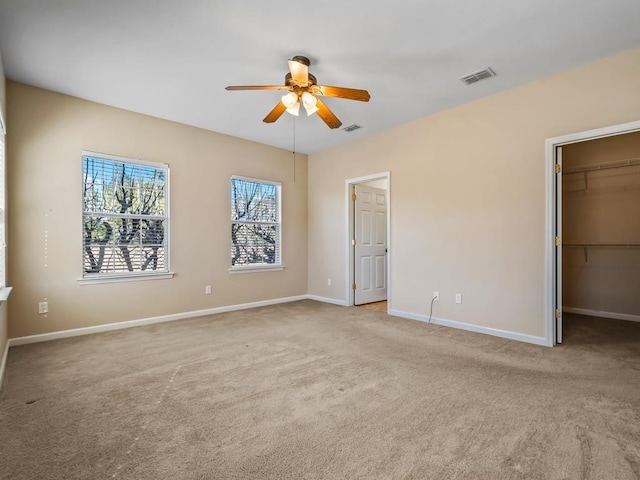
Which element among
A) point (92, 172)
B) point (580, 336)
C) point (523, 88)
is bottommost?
point (580, 336)

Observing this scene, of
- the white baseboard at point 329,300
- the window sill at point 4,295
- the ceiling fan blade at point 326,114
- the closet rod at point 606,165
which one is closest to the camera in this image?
the window sill at point 4,295

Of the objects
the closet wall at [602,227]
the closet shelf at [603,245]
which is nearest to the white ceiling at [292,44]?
the closet wall at [602,227]

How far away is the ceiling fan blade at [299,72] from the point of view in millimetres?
2656

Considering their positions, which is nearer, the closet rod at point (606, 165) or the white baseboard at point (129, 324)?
the white baseboard at point (129, 324)

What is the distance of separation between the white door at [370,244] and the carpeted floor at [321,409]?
209 centimetres

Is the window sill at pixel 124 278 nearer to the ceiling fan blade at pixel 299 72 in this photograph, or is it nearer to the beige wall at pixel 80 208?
the beige wall at pixel 80 208

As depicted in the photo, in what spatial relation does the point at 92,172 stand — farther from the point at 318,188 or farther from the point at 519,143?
the point at 519,143

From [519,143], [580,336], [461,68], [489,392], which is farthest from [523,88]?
[489,392]

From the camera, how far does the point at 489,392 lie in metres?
2.33

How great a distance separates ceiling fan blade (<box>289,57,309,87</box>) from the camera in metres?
2.66

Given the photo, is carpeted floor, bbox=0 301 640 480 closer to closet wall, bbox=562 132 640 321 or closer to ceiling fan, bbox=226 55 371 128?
closet wall, bbox=562 132 640 321

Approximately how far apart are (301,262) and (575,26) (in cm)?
472

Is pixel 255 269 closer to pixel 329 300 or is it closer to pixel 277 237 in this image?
pixel 277 237

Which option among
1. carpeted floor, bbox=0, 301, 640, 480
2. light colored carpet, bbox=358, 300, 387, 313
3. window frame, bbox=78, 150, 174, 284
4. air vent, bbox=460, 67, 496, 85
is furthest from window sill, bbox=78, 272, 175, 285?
air vent, bbox=460, 67, 496, 85
